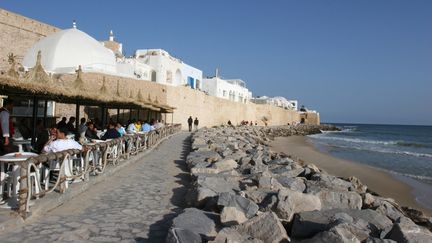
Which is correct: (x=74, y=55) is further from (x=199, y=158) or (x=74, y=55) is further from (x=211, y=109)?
(x=211, y=109)

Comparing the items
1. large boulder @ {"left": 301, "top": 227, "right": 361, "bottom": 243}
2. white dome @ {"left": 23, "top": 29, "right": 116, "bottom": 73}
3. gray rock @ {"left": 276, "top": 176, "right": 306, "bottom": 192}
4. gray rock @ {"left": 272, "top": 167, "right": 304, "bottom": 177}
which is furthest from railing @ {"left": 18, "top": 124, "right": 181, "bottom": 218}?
white dome @ {"left": 23, "top": 29, "right": 116, "bottom": 73}

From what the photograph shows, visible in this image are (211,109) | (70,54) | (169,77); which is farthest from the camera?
(211,109)

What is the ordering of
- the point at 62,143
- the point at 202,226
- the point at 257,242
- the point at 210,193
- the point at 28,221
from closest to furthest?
the point at 257,242, the point at 202,226, the point at 28,221, the point at 210,193, the point at 62,143

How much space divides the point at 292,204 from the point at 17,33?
27.9 metres

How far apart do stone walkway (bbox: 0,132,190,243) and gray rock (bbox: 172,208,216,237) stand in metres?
0.29

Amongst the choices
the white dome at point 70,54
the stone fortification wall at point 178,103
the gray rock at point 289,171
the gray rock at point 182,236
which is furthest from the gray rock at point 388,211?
the white dome at point 70,54

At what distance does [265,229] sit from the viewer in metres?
3.72

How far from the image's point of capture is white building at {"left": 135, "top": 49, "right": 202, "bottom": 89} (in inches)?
1479

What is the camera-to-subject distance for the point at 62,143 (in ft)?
19.2

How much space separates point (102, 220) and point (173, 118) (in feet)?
90.6

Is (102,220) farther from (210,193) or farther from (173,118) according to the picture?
(173,118)

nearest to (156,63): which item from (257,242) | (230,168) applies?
(230,168)

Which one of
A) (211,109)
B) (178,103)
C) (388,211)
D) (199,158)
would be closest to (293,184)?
(388,211)

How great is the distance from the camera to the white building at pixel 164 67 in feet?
123
